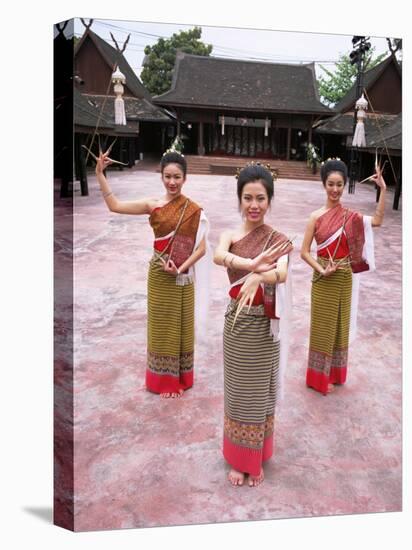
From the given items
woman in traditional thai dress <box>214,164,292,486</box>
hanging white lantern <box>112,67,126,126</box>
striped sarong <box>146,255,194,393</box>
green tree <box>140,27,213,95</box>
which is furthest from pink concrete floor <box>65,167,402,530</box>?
green tree <box>140,27,213,95</box>

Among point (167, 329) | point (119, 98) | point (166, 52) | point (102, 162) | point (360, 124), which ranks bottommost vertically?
point (167, 329)

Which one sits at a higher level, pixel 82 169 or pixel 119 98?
pixel 119 98

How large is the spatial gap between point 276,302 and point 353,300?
132 cm

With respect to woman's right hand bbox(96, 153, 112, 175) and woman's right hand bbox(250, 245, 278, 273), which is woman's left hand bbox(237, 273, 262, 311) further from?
woman's right hand bbox(96, 153, 112, 175)

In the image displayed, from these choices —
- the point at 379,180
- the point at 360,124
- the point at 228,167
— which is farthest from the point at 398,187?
the point at 228,167

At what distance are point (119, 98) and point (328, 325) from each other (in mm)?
2205

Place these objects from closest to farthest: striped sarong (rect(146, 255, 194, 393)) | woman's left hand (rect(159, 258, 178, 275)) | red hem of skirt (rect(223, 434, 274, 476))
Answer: red hem of skirt (rect(223, 434, 274, 476)), woman's left hand (rect(159, 258, 178, 275)), striped sarong (rect(146, 255, 194, 393))

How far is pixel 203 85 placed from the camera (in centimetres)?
426

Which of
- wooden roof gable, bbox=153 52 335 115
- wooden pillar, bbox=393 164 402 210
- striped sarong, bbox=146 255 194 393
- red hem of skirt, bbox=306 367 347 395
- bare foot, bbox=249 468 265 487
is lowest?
bare foot, bbox=249 468 265 487

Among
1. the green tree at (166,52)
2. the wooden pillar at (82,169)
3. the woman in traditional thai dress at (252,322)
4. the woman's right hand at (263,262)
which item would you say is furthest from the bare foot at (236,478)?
the green tree at (166,52)

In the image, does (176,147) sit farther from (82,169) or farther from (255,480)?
(255,480)

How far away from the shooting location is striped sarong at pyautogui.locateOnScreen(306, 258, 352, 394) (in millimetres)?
4348

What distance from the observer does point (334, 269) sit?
4.26 meters

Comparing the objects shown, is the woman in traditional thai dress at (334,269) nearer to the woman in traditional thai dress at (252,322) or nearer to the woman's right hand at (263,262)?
the woman in traditional thai dress at (252,322)
